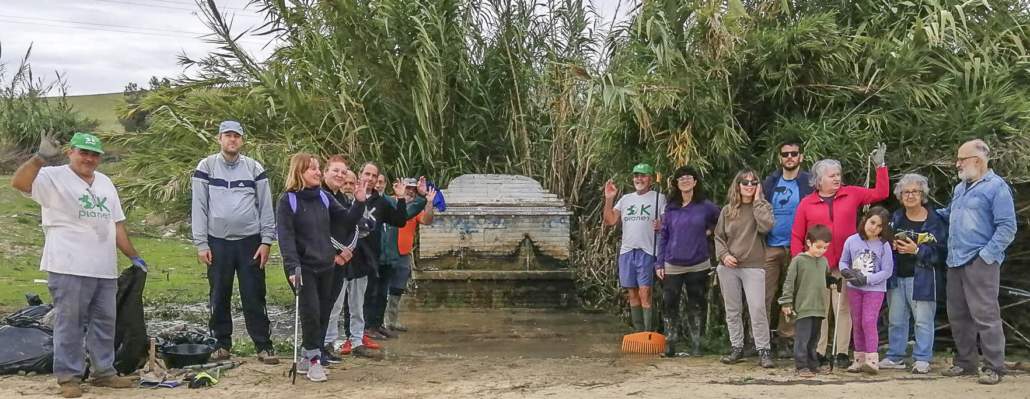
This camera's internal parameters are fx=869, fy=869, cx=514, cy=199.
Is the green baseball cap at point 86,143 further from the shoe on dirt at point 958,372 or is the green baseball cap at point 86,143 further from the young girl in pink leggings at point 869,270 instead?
the shoe on dirt at point 958,372

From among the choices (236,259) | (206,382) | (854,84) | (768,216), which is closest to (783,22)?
(854,84)

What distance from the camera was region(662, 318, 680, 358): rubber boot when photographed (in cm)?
585

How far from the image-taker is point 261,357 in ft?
17.9

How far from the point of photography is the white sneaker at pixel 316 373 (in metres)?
4.94

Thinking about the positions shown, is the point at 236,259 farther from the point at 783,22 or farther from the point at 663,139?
the point at 783,22

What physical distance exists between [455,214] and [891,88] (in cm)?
389

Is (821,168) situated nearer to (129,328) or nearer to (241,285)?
(241,285)

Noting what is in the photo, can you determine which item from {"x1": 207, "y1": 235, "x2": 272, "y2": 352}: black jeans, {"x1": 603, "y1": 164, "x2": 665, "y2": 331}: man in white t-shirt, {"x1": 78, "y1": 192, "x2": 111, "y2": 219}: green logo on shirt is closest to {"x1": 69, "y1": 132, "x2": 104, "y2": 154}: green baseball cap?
{"x1": 78, "y1": 192, "x2": 111, "y2": 219}: green logo on shirt

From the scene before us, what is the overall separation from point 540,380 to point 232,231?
210cm

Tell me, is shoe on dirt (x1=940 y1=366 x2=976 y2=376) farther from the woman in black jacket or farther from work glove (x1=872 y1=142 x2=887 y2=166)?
the woman in black jacket

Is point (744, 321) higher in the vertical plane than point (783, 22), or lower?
lower

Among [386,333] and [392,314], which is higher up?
Result: [392,314]

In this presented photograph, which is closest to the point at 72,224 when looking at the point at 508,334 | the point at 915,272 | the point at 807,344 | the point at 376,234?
the point at 376,234

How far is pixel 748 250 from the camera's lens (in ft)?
17.8
